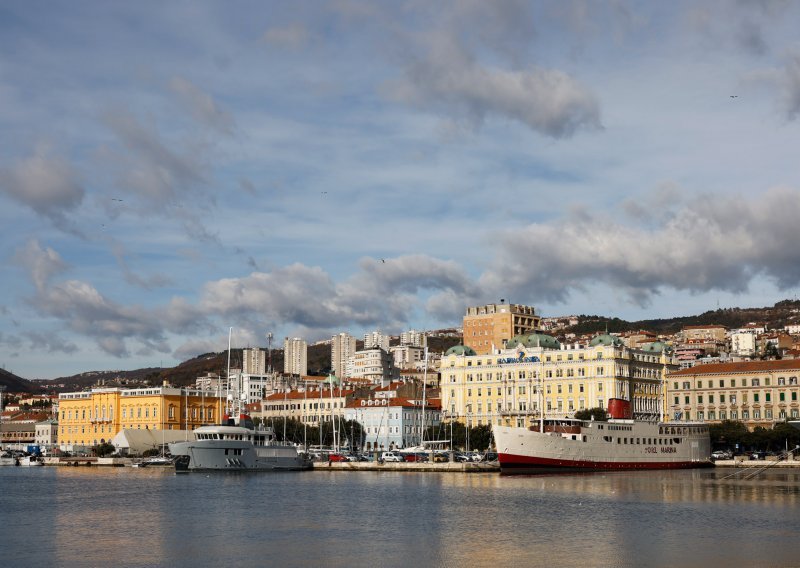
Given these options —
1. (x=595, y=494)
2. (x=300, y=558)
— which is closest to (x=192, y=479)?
(x=595, y=494)

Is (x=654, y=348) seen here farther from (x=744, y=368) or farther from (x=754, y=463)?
(x=754, y=463)

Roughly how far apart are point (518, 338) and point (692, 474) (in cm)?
5831

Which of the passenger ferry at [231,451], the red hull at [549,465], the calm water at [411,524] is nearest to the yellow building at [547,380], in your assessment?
the red hull at [549,465]

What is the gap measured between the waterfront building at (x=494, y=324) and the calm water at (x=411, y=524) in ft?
358

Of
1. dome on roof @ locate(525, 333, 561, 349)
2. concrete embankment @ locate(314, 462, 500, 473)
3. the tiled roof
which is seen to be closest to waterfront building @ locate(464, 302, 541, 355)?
dome on roof @ locate(525, 333, 561, 349)

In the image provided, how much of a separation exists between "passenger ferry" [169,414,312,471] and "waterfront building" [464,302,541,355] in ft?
293

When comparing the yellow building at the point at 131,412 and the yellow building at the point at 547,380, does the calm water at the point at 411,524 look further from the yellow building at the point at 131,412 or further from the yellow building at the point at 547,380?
the yellow building at the point at 131,412

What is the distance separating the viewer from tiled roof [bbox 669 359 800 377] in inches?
4961

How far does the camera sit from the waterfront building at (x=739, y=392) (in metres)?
125

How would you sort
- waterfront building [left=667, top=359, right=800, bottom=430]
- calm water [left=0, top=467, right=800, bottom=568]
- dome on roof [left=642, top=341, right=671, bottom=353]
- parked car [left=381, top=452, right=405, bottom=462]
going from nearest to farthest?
1. calm water [left=0, top=467, right=800, bottom=568]
2. parked car [left=381, top=452, right=405, bottom=462]
3. waterfront building [left=667, top=359, right=800, bottom=430]
4. dome on roof [left=642, top=341, right=671, bottom=353]

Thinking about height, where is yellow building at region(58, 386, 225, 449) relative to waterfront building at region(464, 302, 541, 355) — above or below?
below

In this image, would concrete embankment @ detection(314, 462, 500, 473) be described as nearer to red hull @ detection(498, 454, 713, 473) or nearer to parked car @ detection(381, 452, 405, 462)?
parked car @ detection(381, 452, 405, 462)

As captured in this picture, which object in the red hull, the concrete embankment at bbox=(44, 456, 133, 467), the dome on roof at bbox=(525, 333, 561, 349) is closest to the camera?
the red hull

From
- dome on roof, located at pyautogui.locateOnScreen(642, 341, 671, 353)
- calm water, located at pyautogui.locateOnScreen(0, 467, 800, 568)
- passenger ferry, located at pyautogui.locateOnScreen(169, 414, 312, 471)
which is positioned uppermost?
dome on roof, located at pyautogui.locateOnScreen(642, 341, 671, 353)
